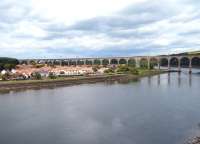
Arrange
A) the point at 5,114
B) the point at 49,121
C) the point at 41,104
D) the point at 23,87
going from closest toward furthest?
the point at 49,121 < the point at 5,114 < the point at 41,104 < the point at 23,87

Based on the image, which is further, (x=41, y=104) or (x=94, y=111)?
(x=41, y=104)

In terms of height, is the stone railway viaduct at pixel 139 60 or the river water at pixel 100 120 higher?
the stone railway viaduct at pixel 139 60

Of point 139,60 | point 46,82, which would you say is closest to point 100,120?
point 46,82

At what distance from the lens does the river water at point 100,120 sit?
82.6ft

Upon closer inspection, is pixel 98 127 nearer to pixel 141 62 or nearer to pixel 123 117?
pixel 123 117

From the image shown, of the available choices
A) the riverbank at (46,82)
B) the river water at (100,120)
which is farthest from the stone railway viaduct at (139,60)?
the river water at (100,120)

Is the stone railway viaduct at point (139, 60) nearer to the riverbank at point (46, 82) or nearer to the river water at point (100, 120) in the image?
the riverbank at point (46, 82)

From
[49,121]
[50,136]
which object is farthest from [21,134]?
[49,121]

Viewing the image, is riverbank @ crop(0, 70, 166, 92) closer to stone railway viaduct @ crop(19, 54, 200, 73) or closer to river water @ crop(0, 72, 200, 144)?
river water @ crop(0, 72, 200, 144)

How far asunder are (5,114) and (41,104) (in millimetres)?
7228

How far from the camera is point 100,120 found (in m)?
31.4

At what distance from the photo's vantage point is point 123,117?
107 feet

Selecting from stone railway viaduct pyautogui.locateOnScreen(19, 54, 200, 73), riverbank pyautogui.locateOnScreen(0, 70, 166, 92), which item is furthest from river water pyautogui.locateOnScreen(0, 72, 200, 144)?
stone railway viaduct pyautogui.locateOnScreen(19, 54, 200, 73)

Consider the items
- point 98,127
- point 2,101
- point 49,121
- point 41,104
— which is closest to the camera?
point 98,127
